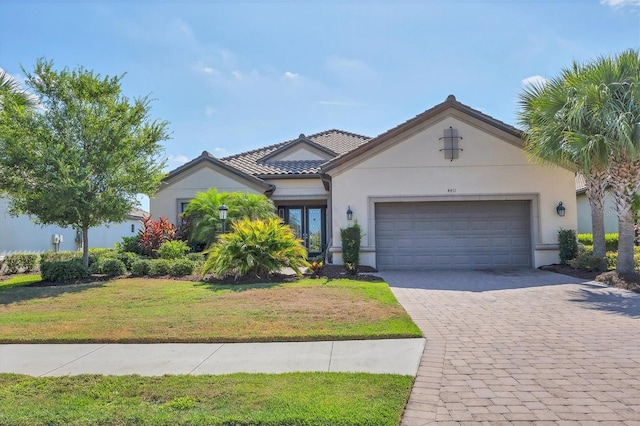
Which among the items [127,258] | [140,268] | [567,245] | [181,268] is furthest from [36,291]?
[567,245]

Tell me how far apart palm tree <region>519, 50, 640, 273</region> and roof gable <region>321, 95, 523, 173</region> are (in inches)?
64.0

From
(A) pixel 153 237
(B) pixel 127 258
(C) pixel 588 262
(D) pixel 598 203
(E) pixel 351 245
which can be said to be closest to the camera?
(C) pixel 588 262

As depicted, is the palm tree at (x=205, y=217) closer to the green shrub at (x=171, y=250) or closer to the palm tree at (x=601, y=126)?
the green shrub at (x=171, y=250)

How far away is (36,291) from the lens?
10.4 meters

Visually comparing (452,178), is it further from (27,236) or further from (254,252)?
(27,236)

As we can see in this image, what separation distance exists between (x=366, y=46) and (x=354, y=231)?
5.79 meters

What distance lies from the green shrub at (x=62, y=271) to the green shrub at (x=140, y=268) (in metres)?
1.44

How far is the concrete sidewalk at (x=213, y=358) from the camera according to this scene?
4.87m

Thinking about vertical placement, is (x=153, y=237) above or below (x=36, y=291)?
above

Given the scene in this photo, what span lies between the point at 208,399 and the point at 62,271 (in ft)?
34.3

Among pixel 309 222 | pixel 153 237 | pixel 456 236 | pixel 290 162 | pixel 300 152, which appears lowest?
pixel 456 236

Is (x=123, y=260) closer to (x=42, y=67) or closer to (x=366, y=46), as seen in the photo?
(x=42, y=67)

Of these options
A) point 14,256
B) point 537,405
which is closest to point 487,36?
point 537,405

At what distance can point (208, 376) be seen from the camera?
457 cm
